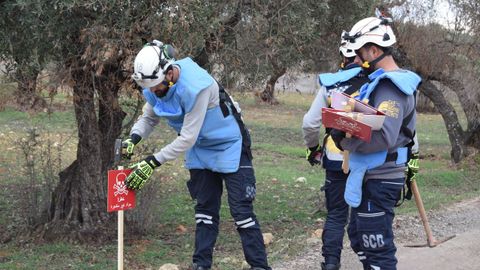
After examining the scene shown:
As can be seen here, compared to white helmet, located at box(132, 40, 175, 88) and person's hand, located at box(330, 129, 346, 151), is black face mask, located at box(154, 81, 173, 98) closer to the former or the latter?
white helmet, located at box(132, 40, 175, 88)

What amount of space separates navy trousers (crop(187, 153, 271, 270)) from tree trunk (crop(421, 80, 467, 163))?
11009mm

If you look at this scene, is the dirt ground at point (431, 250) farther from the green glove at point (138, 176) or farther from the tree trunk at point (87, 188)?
the tree trunk at point (87, 188)

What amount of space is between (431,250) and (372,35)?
3.13m

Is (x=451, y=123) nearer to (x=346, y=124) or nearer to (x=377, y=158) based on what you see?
(x=377, y=158)

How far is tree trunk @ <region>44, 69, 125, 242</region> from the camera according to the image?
8.05 meters

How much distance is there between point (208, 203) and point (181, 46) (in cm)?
176

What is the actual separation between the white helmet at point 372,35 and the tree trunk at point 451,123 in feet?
37.8

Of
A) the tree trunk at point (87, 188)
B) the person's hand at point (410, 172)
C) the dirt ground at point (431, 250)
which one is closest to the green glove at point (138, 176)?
the dirt ground at point (431, 250)

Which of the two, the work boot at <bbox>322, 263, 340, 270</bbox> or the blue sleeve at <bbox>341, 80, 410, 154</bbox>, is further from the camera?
the work boot at <bbox>322, 263, 340, 270</bbox>

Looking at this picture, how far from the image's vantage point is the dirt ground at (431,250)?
6.46 metres

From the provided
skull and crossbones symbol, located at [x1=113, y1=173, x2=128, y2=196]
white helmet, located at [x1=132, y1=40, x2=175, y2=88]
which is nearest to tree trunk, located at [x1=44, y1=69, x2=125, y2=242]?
white helmet, located at [x1=132, y1=40, x2=175, y2=88]

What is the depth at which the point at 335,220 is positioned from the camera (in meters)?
5.77

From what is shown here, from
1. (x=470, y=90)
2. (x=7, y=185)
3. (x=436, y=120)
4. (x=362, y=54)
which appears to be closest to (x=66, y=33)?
(x=362, y=54)

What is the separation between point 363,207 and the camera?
15.1 feet
